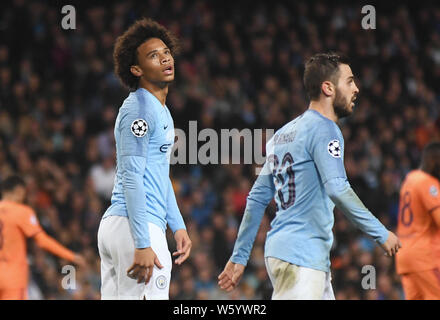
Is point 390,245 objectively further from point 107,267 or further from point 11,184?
point 11,184

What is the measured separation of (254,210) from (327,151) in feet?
2.07

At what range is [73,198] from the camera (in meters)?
8.70

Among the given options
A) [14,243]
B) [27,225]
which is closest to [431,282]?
[27,225]

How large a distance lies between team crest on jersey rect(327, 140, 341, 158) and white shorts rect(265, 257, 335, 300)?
1.94 feet

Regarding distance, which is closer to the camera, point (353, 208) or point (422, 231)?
point (353, 208)

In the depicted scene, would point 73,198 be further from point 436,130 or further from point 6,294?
point 436,130

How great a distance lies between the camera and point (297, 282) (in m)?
3.61

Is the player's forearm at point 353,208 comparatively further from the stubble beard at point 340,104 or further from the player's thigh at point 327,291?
the stubble beard at point 340,104

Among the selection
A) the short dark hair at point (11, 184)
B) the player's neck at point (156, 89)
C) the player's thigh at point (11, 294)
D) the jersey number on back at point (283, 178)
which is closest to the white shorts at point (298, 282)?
the jersey number on back at point (283, 178)

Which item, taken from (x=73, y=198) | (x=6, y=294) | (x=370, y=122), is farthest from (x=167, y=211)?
(x=370, y=122)

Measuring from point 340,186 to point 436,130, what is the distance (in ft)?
24.1

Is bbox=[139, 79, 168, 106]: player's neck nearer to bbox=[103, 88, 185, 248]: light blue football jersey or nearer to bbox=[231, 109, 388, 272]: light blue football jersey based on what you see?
bbox=[103, 88, 185, 248]: light blue football jersey

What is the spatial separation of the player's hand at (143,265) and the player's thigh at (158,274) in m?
0.05

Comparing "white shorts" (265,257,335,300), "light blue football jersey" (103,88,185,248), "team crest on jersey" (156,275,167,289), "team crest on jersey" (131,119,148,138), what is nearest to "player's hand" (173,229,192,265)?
"light blue football jersey" (103,88,185,248)
